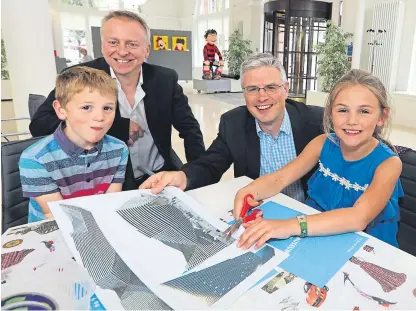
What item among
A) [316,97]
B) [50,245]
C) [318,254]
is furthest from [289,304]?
[316,97]

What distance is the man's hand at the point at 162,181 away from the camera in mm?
1174

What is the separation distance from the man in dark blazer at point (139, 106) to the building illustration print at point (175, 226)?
78 centimetres

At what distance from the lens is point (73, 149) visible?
1.32 metres

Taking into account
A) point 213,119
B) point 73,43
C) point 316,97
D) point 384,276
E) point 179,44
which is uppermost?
point 73,43

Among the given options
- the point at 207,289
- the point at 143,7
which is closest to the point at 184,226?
the point at 207,289

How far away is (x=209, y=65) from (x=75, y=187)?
986cm

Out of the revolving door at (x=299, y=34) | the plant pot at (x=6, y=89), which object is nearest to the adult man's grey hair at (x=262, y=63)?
the plant pot at (x=6, y=89)

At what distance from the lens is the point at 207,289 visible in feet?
2.30

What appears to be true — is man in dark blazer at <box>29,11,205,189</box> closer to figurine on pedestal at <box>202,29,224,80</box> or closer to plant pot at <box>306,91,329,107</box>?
plant pot at <box>306,91,329,107</box>

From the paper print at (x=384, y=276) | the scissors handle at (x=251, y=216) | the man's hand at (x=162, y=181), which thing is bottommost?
the paper print at (x=384, y=276)

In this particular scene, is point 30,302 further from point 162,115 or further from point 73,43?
point 73,43

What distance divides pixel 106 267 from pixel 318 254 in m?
0.52

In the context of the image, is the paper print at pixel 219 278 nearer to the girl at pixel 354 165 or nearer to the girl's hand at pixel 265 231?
the girl's hand at pixel 265 231

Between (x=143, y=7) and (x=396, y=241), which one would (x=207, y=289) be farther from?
(x=143, y=7)
